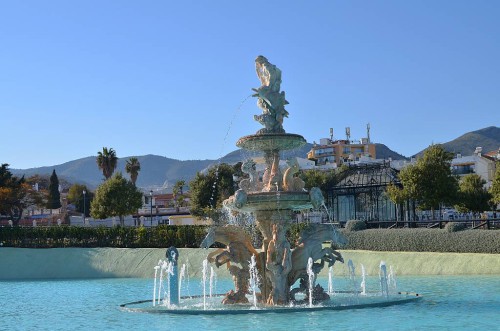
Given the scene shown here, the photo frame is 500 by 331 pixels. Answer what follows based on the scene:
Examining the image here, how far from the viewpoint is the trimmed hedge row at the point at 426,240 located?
101ft

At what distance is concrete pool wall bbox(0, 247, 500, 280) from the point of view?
31.7 meters

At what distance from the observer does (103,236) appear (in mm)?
45969

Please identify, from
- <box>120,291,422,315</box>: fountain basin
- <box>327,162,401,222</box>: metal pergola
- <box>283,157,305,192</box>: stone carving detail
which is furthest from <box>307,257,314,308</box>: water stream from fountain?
<box>327,162,401,222</box>: metal pergola

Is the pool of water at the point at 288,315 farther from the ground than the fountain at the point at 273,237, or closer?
closer

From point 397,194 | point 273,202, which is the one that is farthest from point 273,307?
point 397,194

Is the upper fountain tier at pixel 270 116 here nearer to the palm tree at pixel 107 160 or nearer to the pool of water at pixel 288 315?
the pool of water at pixel 288 315

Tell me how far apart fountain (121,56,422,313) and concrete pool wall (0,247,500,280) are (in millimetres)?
11414

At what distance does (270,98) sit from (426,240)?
14400 millimetres

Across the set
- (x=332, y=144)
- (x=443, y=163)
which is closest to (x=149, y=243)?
(x=443, y=163)

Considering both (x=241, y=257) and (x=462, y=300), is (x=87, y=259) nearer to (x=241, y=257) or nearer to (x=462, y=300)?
(x=241, y=257)

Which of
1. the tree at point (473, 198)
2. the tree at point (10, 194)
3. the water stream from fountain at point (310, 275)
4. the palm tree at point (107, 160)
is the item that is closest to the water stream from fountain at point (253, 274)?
the water stream from fountain at point (310, 275)

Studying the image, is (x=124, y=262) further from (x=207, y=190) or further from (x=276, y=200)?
(x=207, y=190)

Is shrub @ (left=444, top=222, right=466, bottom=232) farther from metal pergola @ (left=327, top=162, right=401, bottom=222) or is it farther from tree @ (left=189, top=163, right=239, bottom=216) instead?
tree @ (left=189, top=163, right=239, bottom=216)

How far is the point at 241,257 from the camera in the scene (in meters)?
21.4
